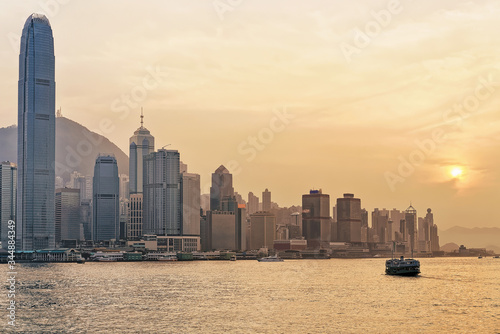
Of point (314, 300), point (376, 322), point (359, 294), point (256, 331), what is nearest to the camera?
point (256, 331)

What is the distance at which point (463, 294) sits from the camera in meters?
170

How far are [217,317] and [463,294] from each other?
76432 mm

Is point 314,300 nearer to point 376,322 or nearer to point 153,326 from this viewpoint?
point 376,322

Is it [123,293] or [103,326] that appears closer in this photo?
[103,326]

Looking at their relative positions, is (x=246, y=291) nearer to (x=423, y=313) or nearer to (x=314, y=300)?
(x=314, y=300)

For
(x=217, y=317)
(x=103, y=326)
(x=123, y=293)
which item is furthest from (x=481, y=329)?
(x=123, y=293)

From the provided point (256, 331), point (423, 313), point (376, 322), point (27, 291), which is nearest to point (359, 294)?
point (423, 313)

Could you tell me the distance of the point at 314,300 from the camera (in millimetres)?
149375

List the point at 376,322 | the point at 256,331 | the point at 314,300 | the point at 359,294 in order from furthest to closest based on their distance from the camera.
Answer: the point at 359,294, the point at 314,300, the point at 376,322, the point at 256,331

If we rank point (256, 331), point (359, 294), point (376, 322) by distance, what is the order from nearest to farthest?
point (256, 331)
point (376, 322)
point (359, 294)

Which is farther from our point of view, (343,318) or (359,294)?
(359,294)

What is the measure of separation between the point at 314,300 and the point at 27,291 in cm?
7282

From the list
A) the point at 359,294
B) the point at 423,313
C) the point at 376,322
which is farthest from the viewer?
the point at 359,294

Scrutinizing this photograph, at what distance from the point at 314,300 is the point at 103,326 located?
5434 centimetres
